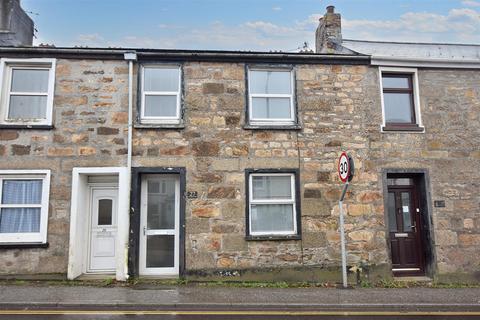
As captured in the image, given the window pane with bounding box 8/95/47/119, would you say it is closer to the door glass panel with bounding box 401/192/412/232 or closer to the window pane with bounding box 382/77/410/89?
the window pane with bounding box 382/77/410/89

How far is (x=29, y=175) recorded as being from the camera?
953cm

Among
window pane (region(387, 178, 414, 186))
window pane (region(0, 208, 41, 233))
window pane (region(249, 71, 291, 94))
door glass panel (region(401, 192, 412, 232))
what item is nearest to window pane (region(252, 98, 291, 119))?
window pane (region(249, 71, 291, 94))

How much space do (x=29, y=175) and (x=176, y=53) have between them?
→ 4712 mm

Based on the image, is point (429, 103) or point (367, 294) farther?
point (429, 103)

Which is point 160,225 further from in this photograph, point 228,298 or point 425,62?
point 425,62

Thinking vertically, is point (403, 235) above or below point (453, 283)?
above

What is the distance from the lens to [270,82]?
10.5m

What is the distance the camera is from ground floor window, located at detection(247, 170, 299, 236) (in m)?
9.84

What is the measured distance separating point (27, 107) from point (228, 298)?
22.7 ft

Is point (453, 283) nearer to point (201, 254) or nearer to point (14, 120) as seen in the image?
point (201, 254)

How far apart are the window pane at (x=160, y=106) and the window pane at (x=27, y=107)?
255cm

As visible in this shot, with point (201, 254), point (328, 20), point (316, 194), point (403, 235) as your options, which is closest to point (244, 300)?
point (201, 254)

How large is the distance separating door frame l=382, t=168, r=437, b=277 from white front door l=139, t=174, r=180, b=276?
5331 mm

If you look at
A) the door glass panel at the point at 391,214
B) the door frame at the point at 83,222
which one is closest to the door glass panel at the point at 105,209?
the door frame at the point at 83,222
